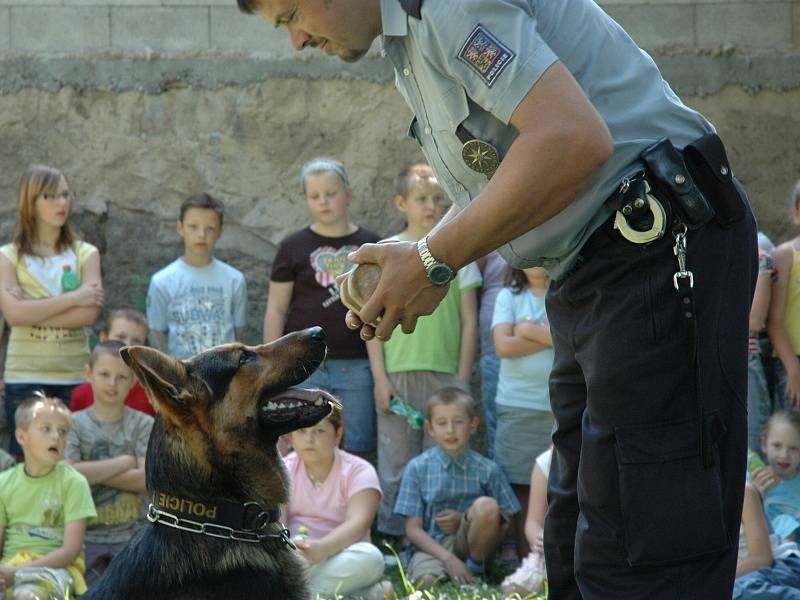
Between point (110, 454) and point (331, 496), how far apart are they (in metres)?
1.28

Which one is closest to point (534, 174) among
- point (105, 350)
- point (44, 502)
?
point (44, 502)

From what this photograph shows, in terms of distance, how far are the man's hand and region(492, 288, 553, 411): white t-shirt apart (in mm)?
3976

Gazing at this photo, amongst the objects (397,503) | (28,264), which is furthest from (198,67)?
(397,503)

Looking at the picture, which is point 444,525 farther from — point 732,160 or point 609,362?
point 609,362

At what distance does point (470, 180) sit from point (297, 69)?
514cm

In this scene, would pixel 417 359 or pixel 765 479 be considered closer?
pixel 765 479

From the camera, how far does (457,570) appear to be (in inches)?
243

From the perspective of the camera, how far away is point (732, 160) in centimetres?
770

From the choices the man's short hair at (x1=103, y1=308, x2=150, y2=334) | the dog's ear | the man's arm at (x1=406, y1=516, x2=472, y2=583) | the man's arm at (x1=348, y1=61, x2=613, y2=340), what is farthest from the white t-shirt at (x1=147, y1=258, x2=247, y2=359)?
the man's arm at (x1=348, y1=61, x2=613, y2=340)

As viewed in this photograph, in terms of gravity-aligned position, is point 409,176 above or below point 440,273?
above

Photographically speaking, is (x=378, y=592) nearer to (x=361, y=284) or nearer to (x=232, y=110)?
(x=361, y=284)

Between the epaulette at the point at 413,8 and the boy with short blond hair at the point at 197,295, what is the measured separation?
4.62m

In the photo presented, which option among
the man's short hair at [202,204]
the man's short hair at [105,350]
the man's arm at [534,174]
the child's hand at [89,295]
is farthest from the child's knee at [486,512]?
the man's arm at [534,174]

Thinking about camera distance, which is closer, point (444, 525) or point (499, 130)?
point (499, 130)
